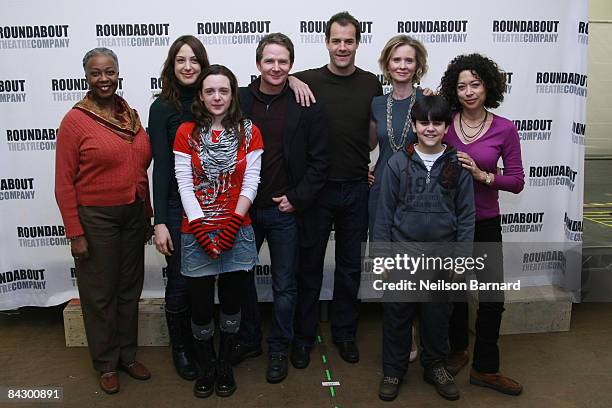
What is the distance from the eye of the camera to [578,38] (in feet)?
11.8

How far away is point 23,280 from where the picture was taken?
12.3ft

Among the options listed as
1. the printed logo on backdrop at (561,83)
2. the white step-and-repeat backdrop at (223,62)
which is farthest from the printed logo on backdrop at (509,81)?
the printed logo on backdrop at (561,83)

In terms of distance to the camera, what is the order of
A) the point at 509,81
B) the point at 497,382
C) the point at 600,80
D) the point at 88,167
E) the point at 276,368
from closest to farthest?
the point at 88,167
the point at 497,382
the point at 276,368
the point at 509,81
the point at 600,80

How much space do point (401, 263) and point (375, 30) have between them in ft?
5.46

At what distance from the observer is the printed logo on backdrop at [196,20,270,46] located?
3.50 meters

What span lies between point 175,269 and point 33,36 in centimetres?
181

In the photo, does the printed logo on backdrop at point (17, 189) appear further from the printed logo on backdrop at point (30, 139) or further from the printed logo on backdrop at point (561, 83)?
the printed logo on backdrop at point (561, 83)

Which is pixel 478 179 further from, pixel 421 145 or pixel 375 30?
pixel 375 30

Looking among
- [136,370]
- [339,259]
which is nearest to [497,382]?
[339,259]

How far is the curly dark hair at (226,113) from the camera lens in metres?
2.56

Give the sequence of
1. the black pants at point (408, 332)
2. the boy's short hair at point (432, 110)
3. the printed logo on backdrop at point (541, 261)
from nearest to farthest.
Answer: the boy's short hair at point (432, 110)
the black pants at point (408, 332)
the printed logo on backdrop at point (541, 261)

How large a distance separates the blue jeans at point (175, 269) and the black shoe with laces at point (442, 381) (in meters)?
1.33

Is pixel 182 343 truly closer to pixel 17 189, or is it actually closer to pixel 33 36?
pixel 17 189

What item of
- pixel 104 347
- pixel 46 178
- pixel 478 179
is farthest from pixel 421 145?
pixel 46 178
